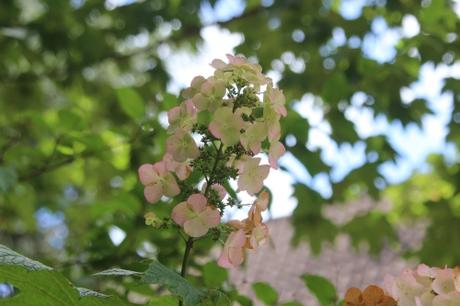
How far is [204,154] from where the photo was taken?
840 millimetres

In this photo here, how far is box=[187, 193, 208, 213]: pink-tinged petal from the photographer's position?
0.80 m

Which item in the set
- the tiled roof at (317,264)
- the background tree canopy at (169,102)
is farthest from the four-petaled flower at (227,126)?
the tiled roof at (317,264)

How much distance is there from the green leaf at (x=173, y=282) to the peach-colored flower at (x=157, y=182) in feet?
0.57

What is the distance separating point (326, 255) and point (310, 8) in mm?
1613

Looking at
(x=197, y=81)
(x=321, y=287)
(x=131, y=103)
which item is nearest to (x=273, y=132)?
(x=197, y=81)

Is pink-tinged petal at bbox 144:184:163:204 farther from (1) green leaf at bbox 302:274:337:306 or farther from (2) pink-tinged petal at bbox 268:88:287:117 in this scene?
(1) green leaf at bbox 302:274:337:306

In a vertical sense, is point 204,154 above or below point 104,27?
below

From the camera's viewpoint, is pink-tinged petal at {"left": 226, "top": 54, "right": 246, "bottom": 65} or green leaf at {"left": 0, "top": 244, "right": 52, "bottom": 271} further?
pink-tinged petal at {"left": 226, "top": 54, "right": 246, "bottom": 65}

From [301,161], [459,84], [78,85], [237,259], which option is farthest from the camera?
[78,85]

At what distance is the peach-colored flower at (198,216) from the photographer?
2.62 feet

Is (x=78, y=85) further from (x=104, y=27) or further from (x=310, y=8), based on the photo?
(x=310, y=8)

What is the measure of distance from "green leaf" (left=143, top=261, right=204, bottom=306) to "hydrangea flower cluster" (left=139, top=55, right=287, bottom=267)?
9 cm

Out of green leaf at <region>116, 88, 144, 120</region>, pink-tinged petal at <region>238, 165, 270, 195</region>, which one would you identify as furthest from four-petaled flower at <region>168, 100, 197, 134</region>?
green leaf at <region>116, 88, 144, 120</region>

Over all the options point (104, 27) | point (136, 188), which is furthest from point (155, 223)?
point (104, 27)
